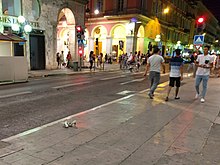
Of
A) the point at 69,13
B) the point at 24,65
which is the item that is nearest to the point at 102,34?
the point at 69,13

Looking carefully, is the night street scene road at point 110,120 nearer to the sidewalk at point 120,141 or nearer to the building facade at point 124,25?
the sidewalk at point 120,141

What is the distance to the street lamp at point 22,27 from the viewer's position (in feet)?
58.4

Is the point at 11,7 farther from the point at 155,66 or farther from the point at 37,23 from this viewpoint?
the point at 155,66

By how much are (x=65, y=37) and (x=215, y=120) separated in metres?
32.8

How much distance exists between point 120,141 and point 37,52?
60.0 feet

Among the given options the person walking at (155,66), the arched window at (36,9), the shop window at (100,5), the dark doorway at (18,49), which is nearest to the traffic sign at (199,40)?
the person walking at (155,66)

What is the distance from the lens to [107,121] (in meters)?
5.57

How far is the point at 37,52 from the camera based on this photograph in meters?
20.9

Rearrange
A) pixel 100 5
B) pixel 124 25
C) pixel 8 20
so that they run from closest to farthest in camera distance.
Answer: pixel 8 20 < pixel 124 25 < pixel 100 5

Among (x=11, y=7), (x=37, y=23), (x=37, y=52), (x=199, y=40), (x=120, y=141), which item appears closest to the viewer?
(x=120, y=141)

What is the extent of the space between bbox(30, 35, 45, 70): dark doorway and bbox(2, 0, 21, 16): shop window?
2347 mm

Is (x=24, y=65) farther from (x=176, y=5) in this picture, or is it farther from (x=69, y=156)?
(x=176, y=5)

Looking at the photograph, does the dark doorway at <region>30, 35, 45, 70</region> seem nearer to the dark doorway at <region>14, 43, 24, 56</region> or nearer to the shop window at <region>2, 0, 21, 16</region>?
the dark doorway at <region>14, 43, 24, 56</region>

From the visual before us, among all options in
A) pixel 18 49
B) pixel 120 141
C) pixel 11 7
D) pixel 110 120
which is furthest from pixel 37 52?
pixel 120 141
